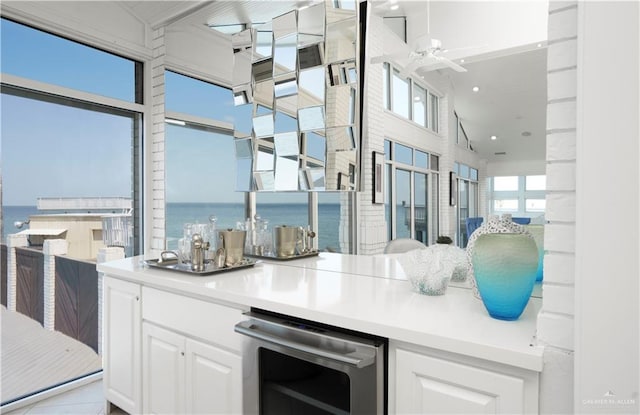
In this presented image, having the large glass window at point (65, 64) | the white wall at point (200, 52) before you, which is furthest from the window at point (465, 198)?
the large glass window at point (65, 64)

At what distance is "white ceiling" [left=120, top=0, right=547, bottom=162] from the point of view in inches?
57.8

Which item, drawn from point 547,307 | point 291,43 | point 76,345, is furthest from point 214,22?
point 547,307

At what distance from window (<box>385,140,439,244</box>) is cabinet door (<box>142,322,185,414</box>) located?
1.19m

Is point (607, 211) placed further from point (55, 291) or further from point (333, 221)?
point (55, 291)

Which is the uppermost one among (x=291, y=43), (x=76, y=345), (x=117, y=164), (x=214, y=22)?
(x=214, y=22)

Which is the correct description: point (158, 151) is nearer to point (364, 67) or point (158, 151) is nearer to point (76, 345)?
point (76, 345)

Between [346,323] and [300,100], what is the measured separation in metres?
1.56

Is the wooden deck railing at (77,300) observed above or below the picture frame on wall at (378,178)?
below

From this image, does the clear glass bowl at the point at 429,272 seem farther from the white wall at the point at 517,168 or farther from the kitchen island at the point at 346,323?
the white wall at the point at 517,168

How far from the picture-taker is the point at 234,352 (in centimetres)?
159

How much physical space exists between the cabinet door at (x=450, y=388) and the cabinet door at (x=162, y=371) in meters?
1.12

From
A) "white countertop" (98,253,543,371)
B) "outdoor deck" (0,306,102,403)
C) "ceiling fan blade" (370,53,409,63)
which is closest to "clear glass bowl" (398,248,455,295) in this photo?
A: "white countertop" (98,253,543,371)

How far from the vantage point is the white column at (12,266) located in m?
2.41

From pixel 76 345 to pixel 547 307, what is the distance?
10.2ft
